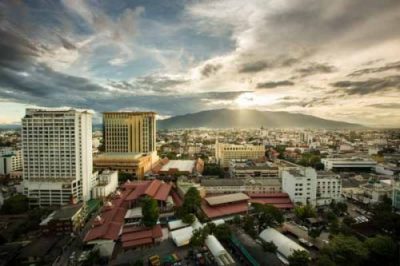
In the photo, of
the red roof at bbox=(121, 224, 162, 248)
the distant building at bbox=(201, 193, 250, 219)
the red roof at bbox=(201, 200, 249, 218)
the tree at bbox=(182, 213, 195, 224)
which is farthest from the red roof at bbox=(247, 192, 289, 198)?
the red roof at bbox=(121, 224, 162, 248)

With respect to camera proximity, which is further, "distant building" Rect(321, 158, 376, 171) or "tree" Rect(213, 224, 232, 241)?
"distant building" Rect(321, 158, 376, 171)

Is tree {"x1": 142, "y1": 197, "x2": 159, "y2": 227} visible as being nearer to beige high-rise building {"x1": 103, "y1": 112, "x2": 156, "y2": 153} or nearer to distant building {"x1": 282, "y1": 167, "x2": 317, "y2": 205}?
distant building {"x1": 282, "y1": 167, "x2": 317, "y2": 205}

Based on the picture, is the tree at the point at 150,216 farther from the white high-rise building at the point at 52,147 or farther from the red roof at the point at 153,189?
the white high-rise building at the point at 52,147

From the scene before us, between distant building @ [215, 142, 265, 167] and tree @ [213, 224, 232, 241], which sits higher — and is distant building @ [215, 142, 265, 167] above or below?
above

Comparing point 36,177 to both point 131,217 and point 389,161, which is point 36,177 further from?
point 389,161

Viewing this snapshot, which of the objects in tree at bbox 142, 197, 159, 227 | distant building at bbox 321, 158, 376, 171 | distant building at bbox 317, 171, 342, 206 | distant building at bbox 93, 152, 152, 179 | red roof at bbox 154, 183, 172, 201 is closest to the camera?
tree at bbox 142, 197, 159, 227

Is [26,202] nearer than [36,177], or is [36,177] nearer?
[26,202]

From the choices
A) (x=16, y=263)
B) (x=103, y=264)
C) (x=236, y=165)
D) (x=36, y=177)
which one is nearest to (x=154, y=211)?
(x=103, y=264)
